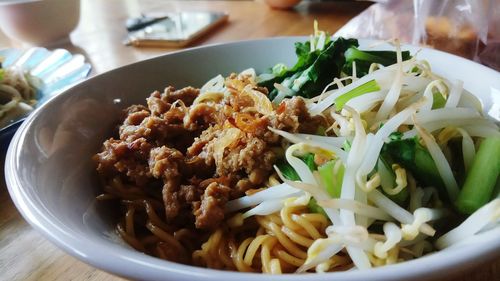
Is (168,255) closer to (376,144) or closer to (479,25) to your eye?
(376,144)

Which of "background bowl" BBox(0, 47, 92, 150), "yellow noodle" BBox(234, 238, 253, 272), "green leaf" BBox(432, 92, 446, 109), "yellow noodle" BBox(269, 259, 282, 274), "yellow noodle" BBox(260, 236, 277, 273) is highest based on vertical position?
"green leaf" BBox(432, 92, 446, 109)

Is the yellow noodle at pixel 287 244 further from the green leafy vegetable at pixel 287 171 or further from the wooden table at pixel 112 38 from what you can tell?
the wooden table at pixel 112 38

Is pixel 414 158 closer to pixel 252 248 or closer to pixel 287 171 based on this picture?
pixel 287 171

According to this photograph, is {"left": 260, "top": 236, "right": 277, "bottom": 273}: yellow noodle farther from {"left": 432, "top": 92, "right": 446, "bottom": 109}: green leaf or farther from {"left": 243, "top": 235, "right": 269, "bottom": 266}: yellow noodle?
{"left": 432, "top": 92, "right": 446, "bottom": 109}: green leaf

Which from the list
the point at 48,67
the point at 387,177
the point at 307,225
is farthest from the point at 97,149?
the point at 48,67

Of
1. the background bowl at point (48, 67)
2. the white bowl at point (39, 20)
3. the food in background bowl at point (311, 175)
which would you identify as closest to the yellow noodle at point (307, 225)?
the food in background bowl at point (311, 175)

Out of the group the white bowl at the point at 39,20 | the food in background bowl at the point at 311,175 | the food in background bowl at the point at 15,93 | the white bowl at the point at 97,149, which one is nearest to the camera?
the white bowl at the point at 97,149

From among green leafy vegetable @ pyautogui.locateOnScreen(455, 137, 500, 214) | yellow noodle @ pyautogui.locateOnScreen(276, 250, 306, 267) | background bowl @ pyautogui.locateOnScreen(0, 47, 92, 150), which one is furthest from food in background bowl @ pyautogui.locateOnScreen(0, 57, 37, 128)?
green leafy vegetable @ pyautogui.locateOnScreen(455, 137, 500, 214)
